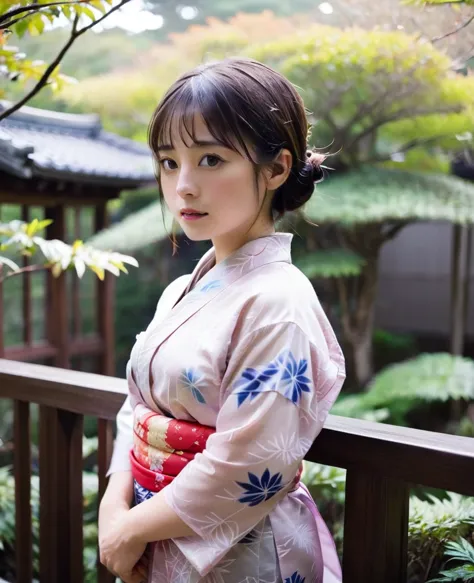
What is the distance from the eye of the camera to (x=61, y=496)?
1.87 metres

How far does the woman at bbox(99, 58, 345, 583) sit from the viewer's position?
1.08m

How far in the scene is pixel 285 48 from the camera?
20.8 ft

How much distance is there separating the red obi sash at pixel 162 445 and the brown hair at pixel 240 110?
50cm

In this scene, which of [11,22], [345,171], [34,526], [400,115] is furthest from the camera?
[345,171]

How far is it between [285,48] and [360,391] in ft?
12.7

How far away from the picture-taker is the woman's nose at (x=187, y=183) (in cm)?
117

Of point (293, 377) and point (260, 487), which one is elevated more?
point (293, 377)

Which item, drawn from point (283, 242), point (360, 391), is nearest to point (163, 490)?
point (283, 242)

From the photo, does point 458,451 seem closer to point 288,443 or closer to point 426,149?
point 288,443

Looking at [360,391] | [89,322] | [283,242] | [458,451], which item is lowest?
[89,322]

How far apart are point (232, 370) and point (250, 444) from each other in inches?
5.1

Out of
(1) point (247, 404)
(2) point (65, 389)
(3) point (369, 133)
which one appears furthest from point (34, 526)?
(3) point (369, 133)

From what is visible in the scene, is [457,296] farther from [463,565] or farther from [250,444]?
[250,444]

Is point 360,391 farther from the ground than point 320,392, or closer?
closer
